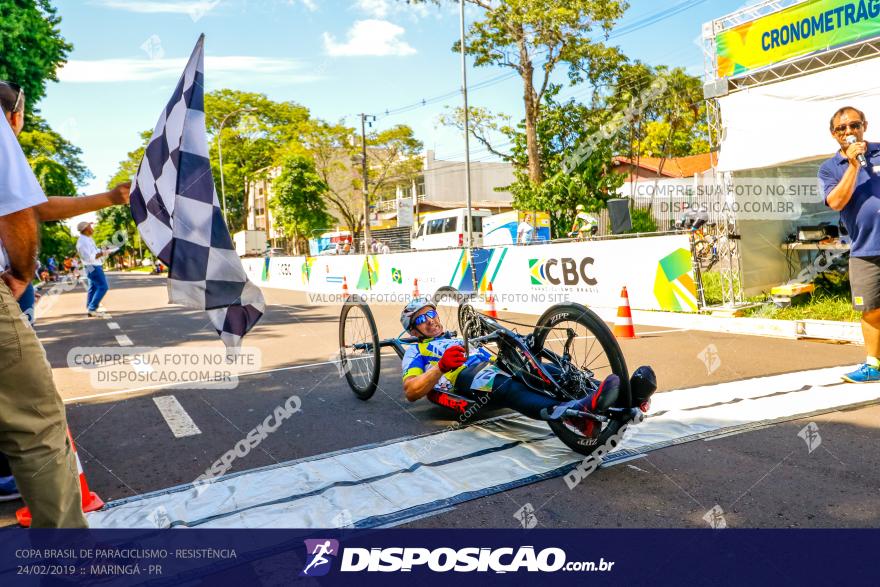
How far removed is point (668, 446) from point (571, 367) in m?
0.79

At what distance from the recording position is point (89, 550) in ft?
8.18

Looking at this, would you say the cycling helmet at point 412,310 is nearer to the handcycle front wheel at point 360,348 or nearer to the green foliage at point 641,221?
the handcycle front wheel at point 360,348

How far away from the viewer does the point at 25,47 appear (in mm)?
18562

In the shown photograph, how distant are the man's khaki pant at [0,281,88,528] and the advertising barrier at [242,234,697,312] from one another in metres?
9.47

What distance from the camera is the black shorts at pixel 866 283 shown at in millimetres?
5023

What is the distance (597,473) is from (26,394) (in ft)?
9.35

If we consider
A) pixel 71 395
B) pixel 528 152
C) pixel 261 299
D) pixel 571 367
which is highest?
pixel 528 152

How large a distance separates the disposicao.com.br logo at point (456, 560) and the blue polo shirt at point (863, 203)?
13.3ft

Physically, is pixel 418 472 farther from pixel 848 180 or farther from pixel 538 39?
pixel 538 39

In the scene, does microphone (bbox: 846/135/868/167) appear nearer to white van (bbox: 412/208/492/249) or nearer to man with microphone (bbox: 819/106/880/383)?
man with microphone (bbox: 819/106/880/383)

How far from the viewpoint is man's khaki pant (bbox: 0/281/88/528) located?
6.78ft

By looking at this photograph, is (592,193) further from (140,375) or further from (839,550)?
(839,550)

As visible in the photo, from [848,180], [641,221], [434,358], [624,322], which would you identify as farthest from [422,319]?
[641,221]

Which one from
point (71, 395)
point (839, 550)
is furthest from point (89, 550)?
point (71, 395)
